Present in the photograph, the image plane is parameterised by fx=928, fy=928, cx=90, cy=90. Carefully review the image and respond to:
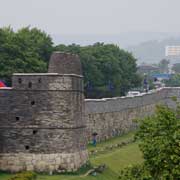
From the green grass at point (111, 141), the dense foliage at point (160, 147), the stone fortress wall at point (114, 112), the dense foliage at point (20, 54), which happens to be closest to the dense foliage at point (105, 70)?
the dense foliage at point (20, 54)

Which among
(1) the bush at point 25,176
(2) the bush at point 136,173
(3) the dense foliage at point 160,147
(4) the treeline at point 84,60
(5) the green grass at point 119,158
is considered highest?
(4) the treeline at point 84,60

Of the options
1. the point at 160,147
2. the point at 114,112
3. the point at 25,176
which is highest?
the point at 160,147

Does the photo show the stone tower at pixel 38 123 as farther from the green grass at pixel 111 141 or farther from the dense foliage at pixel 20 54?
the dense foliage at pixel 20 54

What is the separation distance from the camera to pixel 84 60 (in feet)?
265

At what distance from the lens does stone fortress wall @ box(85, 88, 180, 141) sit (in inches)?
2067

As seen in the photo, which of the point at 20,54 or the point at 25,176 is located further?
the point at 20,54

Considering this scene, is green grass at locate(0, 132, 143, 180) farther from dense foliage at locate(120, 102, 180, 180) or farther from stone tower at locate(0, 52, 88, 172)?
dense foliage at locate(120, 102, 180, 180)

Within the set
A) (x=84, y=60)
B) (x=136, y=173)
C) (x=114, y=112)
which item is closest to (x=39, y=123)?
(x=136, y=173)

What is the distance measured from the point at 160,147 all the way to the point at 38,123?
1144cm

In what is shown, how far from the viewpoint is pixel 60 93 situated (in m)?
38.2

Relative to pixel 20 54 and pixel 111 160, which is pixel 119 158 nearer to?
pixel 111 160

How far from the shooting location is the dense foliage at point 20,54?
203ft

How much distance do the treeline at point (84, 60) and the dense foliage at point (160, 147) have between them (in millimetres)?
32674

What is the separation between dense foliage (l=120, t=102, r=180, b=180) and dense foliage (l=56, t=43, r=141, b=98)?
50232 mm
